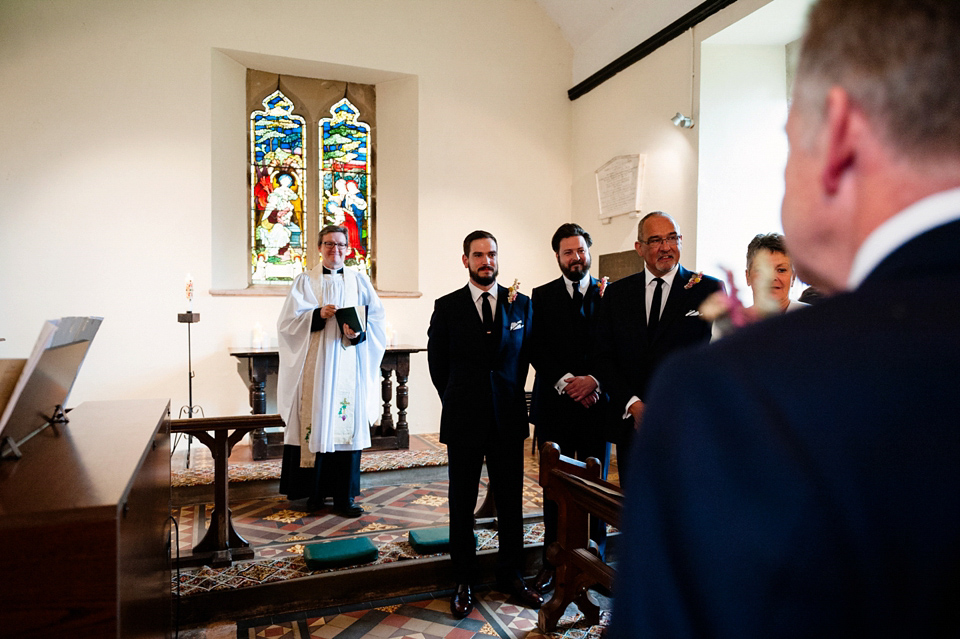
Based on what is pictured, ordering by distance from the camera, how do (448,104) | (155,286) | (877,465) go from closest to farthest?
(877,465) < (155,286) < (448,104)

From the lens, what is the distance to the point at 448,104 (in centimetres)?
721

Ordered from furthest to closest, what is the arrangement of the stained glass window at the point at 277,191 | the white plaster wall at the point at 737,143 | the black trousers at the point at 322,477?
the stained glass window at the point at 277,191 < the white plaster wall at the point at 737,143 < the black trousers at the point at 322,477

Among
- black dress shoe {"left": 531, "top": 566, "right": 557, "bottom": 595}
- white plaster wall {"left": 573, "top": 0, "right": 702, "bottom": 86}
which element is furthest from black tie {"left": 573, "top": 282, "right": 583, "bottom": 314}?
white plaster wall {"left": 573, "top": 0, "right": 702, "bottom": 86}

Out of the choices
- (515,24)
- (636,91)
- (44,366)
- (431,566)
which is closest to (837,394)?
(44,366)

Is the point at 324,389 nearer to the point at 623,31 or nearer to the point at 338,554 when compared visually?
the point at 338,554

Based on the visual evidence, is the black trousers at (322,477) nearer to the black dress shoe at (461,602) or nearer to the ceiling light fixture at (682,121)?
the black dress shoe at (461,602)

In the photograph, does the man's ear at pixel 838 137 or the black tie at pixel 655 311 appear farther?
the black tie at pixel 655 311

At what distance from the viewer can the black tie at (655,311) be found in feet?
9.45

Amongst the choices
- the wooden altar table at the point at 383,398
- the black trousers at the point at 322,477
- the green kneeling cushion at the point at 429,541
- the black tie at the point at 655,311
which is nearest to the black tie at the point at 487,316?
the black tie at the point at 655,311

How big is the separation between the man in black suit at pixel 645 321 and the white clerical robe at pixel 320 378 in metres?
1.91

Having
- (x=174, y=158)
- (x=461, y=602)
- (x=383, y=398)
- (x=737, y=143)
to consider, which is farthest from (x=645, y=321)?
(x=174, y=158)

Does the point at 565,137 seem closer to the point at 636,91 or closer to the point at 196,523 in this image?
the point at 636,91

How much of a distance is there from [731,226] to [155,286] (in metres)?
5.26

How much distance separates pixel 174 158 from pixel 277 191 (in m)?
1.33
